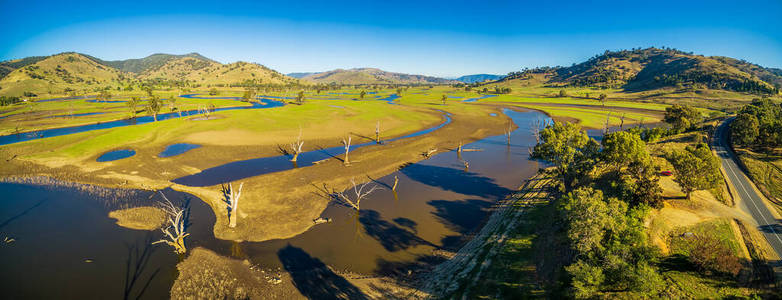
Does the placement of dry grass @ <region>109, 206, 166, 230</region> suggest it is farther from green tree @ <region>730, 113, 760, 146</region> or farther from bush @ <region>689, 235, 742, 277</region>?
green tree @ <region>730, 113, 760, 146</region>

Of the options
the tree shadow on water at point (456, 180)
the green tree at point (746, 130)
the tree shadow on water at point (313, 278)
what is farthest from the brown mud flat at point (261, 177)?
the green tree at point (746, 130)

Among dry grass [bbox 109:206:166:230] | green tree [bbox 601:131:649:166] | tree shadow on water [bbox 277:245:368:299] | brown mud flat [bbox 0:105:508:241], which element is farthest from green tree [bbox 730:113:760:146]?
dry grass [bbox 109:206:166:230]

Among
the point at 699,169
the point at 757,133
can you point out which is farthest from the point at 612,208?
the point at 757,133

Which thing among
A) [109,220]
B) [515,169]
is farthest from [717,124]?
[109,220]

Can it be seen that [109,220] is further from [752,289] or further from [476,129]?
[476,129]

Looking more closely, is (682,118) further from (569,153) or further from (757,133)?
(569,153)

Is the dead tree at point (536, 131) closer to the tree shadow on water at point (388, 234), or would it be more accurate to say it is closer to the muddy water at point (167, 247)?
the muddy water at point (167, 247)
